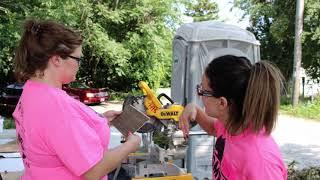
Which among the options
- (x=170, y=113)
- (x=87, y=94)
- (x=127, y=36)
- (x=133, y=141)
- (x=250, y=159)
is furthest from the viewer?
(x=127, y=36)

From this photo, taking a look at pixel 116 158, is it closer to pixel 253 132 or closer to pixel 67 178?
pixel 67 178

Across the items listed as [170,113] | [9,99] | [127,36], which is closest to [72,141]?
[170,113]

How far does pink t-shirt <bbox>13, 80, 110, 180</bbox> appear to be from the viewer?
5.74ft

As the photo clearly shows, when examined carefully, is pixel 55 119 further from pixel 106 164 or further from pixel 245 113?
pixel 245 113

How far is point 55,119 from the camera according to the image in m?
1.77

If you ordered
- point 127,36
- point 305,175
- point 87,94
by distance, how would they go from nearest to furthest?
point 305,175, point 87,94, point 127,36

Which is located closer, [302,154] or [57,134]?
[57,134]

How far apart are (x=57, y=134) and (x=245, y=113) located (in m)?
0.75

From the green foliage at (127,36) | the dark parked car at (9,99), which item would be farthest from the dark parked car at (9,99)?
the green foliage at (127,36)

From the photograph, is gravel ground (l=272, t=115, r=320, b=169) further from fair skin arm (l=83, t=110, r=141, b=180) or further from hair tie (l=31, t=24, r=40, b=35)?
hair tie (l=31, t=24, r=40, b=35)

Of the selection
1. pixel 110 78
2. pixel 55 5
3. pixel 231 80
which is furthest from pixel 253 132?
pixel 110 78

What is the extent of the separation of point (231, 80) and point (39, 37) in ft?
2.69

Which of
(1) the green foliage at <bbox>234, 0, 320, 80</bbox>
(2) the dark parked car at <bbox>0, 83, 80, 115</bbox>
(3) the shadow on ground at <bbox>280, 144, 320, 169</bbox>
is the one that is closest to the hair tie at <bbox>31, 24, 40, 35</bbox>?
(3) the shadow on ground at <bbox>280, 144, 320, 169</bbox>

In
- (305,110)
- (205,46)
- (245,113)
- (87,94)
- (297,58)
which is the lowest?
(305,110)
